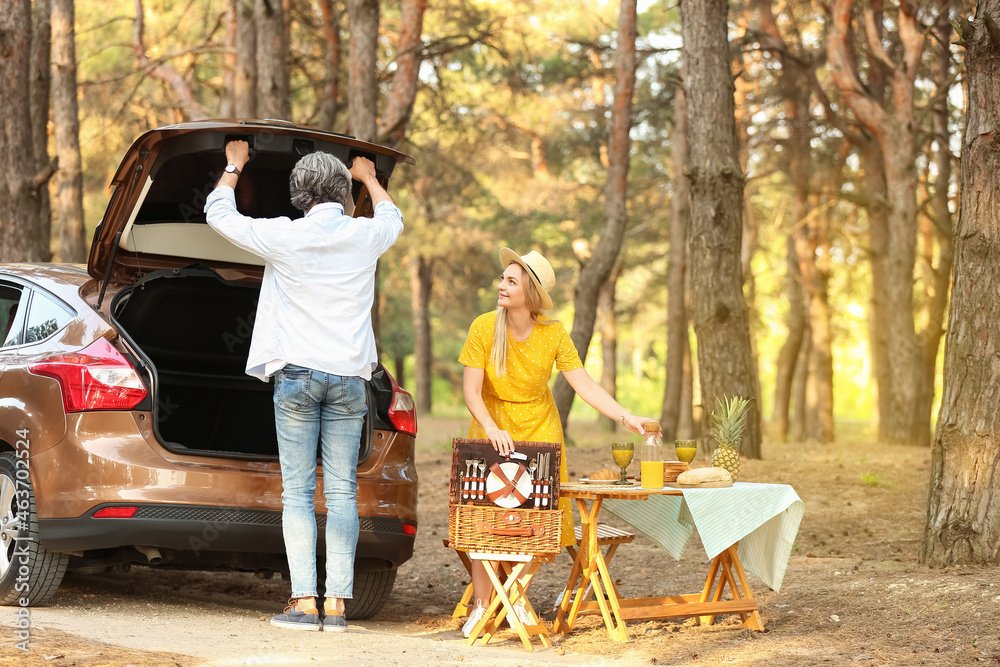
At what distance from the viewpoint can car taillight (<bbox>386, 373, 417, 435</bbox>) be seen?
18.8 feet

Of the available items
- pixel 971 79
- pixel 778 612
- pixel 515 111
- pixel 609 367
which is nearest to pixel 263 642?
pixel 778 612

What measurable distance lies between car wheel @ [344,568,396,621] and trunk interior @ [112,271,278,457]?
36.4 inches

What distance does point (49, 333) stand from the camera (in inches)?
215

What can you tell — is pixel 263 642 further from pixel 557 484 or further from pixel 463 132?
pixel 463 132

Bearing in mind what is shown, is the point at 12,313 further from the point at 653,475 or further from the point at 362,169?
the point at 653,475

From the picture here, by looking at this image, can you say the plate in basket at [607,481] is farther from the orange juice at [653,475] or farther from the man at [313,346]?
the man at [313,346]

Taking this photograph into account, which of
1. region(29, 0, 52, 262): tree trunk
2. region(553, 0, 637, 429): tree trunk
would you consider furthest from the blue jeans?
region(553, 0, 637, 429): tree trunk

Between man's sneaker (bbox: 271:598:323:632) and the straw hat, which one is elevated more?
the straw hat

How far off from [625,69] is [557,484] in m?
11.0

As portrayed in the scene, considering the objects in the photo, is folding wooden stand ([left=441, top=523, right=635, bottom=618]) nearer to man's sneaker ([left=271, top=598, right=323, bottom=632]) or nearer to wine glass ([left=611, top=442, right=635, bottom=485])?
wine glass ([left=611, top=442, right=635, bottom=485])

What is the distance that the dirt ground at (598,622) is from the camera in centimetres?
452

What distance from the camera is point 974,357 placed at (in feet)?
21.1

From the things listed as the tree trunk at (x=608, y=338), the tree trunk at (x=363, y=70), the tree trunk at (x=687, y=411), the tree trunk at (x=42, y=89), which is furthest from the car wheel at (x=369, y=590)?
the tree trunk at (x=608, y=338)

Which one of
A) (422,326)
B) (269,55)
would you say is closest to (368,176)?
(269,55)
